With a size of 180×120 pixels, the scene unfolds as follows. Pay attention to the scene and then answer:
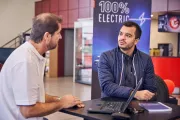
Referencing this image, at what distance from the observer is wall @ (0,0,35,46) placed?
12.9 m

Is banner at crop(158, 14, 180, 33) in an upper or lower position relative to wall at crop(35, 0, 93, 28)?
lower

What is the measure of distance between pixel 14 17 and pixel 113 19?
954cm

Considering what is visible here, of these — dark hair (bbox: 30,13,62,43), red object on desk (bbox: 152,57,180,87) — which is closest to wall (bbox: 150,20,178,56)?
red object on desk (bbox: 152,57,180,87)

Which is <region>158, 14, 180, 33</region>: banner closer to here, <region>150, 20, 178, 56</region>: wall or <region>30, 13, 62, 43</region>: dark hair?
<region>150, 20, 178, 56</region>: wall

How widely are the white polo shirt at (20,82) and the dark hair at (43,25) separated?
82mm

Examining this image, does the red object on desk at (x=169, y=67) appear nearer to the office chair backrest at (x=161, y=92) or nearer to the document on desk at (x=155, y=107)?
the office chair backrest at (x=161, y=92)

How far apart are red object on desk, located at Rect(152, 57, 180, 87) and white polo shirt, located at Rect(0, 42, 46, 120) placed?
20.5ft

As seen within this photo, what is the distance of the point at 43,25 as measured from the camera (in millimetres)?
1785

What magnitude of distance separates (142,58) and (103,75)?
430 mm

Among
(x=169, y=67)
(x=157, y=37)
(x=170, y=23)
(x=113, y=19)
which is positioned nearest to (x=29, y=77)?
(x=113, y=19)

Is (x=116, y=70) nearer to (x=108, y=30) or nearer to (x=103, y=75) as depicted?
(x=103, y=75)

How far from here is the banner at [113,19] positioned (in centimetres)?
444

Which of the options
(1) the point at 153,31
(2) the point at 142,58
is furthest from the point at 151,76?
(1) the point at 153,31

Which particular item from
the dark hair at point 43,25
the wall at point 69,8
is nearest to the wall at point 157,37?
the wall at point 69,8
